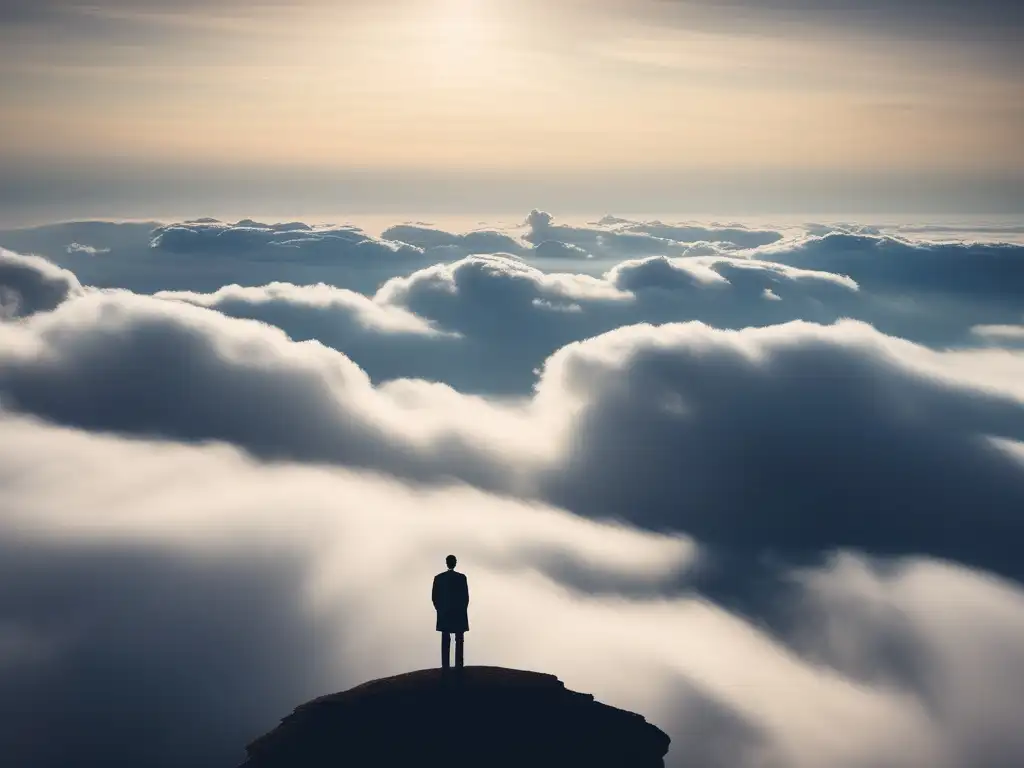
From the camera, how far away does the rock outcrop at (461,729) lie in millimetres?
23234

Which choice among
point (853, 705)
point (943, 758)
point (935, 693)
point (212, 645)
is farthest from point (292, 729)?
point (935, 693)

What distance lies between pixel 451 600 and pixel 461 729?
3779 millimetres

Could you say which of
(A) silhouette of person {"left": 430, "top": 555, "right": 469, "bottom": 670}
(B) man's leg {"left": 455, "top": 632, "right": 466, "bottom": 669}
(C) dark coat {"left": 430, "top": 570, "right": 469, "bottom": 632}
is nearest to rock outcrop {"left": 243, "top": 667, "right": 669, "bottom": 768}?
(B) man's leg {"left": 455, "top": 632, "right": 466, "bottom": 669}

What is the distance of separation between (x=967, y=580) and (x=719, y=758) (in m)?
133

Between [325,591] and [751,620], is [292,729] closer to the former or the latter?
[325,591]

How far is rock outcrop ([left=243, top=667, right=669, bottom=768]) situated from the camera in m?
23.2

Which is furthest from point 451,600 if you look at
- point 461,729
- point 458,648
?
point 461,729

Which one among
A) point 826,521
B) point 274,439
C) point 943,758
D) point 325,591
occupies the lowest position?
point 943,758

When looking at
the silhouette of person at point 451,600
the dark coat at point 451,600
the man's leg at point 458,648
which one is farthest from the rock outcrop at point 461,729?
the dark coat at point 451,600

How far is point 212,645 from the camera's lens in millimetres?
86375

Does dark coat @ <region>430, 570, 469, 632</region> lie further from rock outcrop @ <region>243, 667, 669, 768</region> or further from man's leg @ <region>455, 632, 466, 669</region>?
rock outcrop @ <region>243, 667, 669, 768</region>

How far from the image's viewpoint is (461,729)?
79.8 feet

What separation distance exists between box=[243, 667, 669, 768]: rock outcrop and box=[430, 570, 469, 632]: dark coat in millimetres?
2741

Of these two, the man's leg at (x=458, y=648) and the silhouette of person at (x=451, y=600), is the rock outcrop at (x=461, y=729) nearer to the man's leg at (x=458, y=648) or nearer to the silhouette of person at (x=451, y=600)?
the man's leg at (x=458, y=648)
